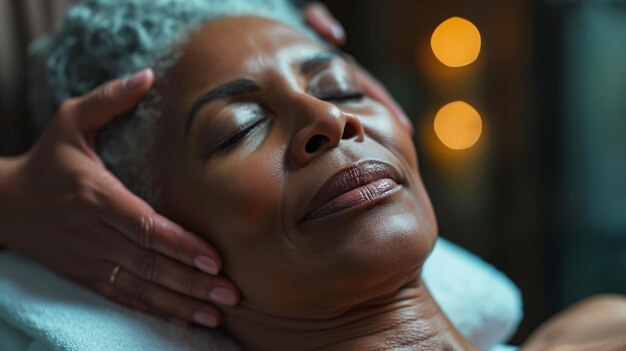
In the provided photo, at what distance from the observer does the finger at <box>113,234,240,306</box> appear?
3.20 feet

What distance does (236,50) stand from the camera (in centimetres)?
105

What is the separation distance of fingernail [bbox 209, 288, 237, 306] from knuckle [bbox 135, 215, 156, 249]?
0.11 metres

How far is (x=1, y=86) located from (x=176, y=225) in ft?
2.23

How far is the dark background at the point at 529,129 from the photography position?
86.6 inches

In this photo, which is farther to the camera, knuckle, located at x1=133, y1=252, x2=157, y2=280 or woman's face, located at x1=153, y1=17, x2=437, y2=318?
knuckle, located at x1=133, y1=252, x2=157, y2=280

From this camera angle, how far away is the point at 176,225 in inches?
39.4

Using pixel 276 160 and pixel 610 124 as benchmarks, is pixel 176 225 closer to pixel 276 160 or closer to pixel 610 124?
pixel 276 160

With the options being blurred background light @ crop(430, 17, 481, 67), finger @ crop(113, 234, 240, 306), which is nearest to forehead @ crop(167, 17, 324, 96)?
finger @ crop(113, 234, 240, 306)

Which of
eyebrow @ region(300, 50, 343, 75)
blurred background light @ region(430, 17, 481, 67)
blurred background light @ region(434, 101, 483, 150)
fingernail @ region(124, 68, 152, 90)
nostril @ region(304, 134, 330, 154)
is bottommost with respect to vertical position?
blurred background light @ region(434, 101, 483, 150)

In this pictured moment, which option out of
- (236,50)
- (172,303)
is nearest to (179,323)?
(172,303)

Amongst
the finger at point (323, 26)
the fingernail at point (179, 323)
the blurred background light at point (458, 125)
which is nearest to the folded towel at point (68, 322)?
the fingernail at point (179, 323)

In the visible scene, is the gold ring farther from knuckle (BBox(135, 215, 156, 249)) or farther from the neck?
the neck

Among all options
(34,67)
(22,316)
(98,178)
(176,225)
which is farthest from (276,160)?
(34,67)

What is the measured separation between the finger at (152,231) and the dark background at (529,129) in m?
1.46
